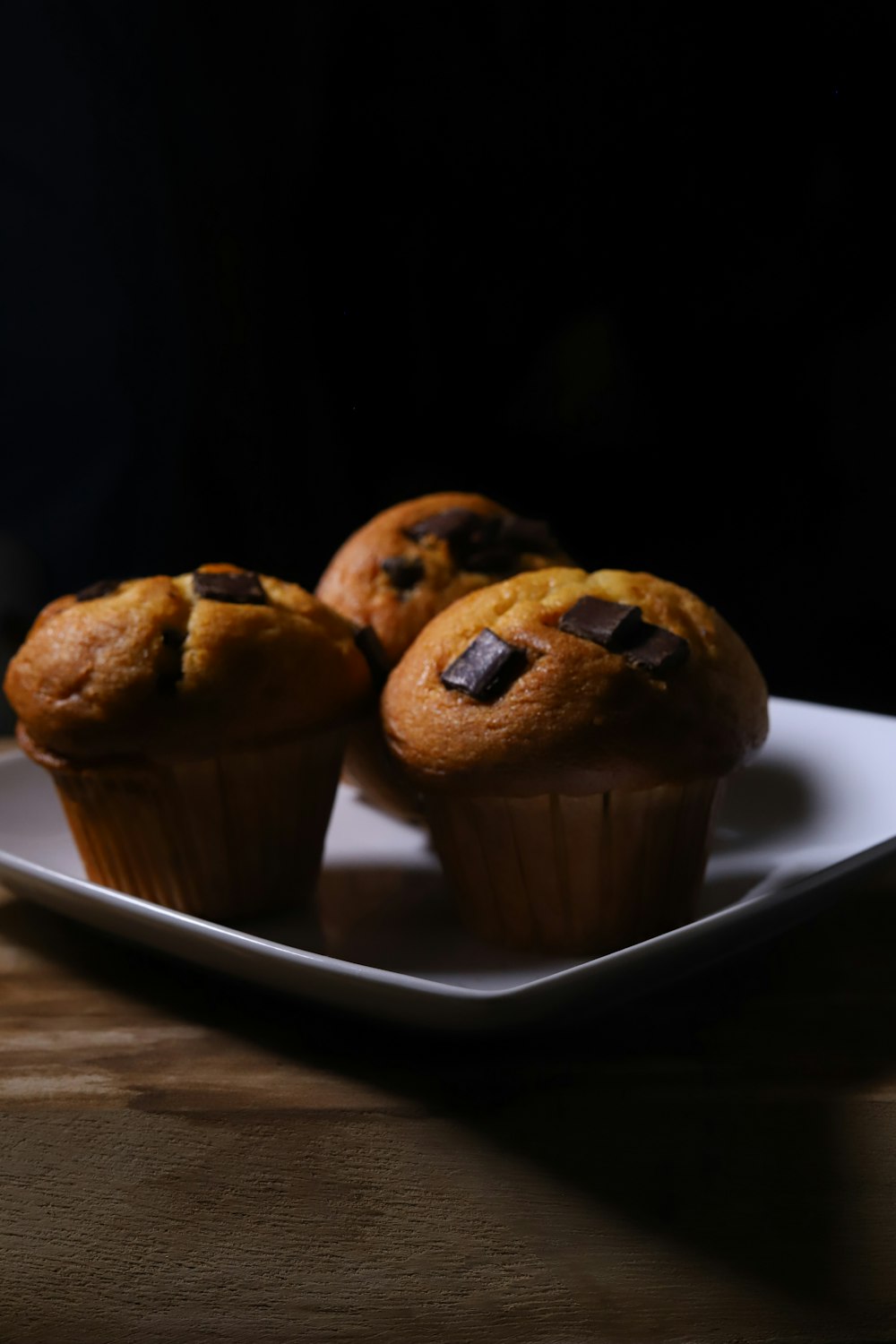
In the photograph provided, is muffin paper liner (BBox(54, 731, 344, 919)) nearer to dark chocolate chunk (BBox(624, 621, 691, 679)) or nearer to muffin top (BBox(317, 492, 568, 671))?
muffin top (BBox(317, 492, 568, 671))

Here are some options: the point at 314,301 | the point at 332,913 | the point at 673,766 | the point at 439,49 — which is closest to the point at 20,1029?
the point at 332,913

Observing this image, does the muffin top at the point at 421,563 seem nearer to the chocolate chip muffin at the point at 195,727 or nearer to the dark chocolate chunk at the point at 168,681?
the chocolate chip muffin at the point at 195,727

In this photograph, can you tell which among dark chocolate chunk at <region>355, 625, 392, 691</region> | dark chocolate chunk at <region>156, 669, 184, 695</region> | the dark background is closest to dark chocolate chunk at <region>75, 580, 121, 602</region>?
dark chocolate chunk at <region>156, 669, 184, 695</region>

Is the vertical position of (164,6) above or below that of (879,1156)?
above

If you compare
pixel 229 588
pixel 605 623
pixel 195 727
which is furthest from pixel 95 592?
pixel 605 623

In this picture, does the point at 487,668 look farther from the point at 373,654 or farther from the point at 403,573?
the point at 403,573

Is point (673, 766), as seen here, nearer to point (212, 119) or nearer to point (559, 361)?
point (559, 361)

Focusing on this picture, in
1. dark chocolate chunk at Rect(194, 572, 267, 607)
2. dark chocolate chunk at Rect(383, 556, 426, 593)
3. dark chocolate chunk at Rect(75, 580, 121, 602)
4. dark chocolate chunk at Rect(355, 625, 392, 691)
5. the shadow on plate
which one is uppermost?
dark chocolate chunk at Rect(75, 580, 121, 602)
